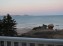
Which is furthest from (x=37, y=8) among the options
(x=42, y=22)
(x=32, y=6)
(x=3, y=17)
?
(x=3, y=17)

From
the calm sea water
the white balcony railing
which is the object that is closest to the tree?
the calm sea water

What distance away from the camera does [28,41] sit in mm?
1146

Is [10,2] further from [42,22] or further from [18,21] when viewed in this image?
[42,22]

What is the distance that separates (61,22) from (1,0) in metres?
1.10

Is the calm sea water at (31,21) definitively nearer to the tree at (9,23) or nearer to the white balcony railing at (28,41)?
the tree at (9,23)

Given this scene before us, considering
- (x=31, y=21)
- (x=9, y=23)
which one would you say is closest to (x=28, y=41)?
(x=9, y=23)

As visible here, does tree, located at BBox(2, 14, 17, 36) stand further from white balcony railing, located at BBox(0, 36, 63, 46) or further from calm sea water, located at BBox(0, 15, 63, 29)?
white balcony railing, located at BBox(0, 36, 63, 46)

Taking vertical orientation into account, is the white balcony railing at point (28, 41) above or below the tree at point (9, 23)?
below

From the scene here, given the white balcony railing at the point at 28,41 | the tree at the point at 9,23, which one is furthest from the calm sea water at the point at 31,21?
the white balcony railing at the point at 28,41

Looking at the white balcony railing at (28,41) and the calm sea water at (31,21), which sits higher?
the calm sea water at (31,21)

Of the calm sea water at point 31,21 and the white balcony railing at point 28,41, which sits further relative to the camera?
the calm sea water at point 31,21

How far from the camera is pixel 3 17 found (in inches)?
74.4

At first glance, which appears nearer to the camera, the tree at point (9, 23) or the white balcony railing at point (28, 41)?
the white balcony railing at point (28, 41)

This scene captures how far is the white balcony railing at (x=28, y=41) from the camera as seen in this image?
106cm
